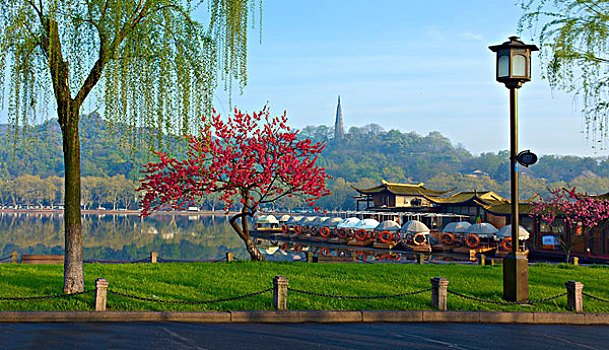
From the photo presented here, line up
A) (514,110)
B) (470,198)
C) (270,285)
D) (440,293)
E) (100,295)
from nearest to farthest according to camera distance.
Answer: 1. (100,295)
2. (440,293)
3. (514,110)
4. (270,285)
5. (470,198)

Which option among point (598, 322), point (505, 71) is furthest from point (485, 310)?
point (505, 71)

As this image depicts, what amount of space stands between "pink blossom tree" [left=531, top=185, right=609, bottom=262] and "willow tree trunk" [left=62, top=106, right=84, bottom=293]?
32.2 m

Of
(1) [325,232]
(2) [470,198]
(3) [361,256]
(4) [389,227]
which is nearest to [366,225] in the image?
(4) [389,227]

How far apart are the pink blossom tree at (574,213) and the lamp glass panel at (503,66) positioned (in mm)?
27504

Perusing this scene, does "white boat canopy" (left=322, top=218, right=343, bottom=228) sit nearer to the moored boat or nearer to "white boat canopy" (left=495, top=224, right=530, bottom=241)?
the moored boat

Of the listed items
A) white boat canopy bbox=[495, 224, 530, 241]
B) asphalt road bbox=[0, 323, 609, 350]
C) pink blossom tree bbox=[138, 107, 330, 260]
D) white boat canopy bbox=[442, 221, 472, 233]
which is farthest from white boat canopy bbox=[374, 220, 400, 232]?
asphalt road bbox=[0, 323, 609, 350]

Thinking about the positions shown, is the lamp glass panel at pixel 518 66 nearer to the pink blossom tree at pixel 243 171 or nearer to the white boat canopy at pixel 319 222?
the pink blossom tree at pixel 243 171

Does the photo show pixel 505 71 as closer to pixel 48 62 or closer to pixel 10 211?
pixel 48 62

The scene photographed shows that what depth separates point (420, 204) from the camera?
3034 inches

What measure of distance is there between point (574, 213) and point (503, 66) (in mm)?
31636

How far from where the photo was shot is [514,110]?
13.4m

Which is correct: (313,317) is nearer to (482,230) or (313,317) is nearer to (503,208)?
(482,230)

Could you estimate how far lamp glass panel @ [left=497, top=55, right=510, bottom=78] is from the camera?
13.1 metres

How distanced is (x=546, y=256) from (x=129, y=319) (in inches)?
1516
